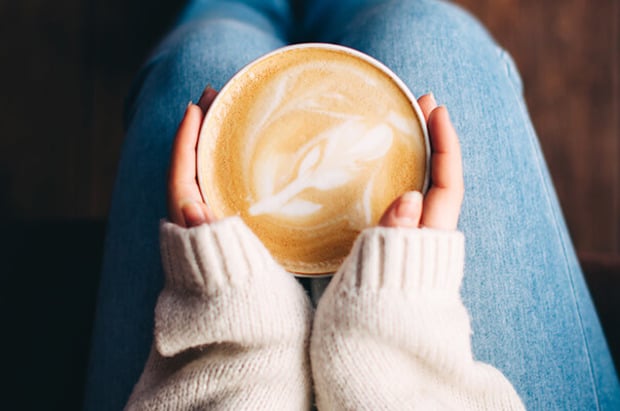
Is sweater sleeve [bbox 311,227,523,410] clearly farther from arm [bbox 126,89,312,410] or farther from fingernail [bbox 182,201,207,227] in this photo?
fingernail [bbox 182,201,207,227]

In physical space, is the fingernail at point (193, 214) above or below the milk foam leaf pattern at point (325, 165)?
below

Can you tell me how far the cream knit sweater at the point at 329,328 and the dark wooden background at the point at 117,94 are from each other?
900mm

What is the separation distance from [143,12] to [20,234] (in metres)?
0.74

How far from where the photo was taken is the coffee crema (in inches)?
24.7

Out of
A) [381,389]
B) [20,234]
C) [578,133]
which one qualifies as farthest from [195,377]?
[578,133]

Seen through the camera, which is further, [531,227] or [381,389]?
[531,227]

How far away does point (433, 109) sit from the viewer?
636 millimetres

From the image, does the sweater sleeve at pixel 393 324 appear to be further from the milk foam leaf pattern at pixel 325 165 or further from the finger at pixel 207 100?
the finger at pixel 207 100

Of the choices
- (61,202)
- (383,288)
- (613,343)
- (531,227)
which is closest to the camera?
(383,288)

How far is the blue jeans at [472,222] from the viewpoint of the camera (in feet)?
2.28

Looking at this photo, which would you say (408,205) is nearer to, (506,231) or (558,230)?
(506,231)

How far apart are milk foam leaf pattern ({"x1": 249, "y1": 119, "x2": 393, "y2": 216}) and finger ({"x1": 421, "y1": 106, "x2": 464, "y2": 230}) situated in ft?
0.24

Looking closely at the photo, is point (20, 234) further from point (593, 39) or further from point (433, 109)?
point (593, 39)

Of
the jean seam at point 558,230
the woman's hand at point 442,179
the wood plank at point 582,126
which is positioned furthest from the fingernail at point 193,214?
the wood plank at point 582,126
